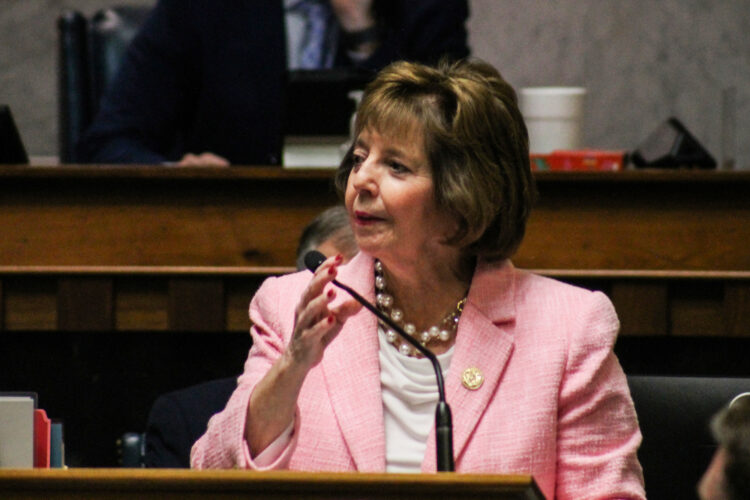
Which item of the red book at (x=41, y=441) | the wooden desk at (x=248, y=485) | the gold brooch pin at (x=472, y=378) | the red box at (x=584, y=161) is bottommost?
the gold brooch pin at (x=472, y=378)

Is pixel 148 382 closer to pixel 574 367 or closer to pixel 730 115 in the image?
pixel 574 367

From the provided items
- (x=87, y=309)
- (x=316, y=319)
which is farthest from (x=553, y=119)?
(x=316, y=319)

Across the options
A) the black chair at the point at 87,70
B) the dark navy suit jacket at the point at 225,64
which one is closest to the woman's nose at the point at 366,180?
the dark navy suit jacket at the point at 225,64

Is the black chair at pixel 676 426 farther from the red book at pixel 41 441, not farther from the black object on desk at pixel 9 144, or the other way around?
the black object on desk at pixel 9 144

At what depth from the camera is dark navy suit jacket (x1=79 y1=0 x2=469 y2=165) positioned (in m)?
3.83

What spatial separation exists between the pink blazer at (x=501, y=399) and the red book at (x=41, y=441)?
0.31 m

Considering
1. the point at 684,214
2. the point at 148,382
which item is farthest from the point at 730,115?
the point at 148,382

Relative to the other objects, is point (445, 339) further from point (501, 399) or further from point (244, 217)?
point (244, 217)

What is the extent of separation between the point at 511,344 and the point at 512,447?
173 mm

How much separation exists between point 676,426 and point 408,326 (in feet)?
1.57

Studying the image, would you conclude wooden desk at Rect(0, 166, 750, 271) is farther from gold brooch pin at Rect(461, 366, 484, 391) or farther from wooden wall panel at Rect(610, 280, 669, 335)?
gold brooch pin at Rect(461, 366, 484, 391)

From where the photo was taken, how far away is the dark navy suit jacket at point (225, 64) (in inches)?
151

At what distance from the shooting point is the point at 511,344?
1.85 meters

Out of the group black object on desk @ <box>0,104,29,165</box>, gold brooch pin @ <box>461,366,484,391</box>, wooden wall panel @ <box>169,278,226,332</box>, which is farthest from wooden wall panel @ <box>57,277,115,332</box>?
gold brooch pin @ <box>461,366,484,391</box>
